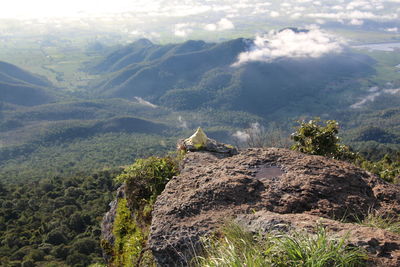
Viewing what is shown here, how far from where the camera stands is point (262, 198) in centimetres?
708

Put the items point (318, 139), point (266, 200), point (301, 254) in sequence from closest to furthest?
1. point (301, 254)
2. point (266, 200)
3. point (318, 139)

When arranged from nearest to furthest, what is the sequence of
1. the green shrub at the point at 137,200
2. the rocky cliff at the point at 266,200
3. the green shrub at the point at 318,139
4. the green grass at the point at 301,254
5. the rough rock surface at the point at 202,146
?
the green grass at the point at 301,254
the rocky cliff at the point at 266,200
the green shrub at the point at 137,200
the rough rock surface at the point at 202,146
the green shrub at the point at 318,139

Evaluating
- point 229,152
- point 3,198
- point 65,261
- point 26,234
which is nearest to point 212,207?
point 229,152

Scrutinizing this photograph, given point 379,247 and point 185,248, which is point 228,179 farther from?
point 379,247

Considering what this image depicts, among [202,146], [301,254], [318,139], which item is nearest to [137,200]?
[202,146]

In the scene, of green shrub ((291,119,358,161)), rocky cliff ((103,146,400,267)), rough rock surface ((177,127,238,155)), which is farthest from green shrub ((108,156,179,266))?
green shrub ((291,119,358,161))

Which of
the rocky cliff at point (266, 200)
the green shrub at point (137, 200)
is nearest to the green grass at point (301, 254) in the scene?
the rocky cliff at point (266, 200)

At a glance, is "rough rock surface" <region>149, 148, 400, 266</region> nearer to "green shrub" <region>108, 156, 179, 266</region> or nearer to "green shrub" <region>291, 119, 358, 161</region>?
"green shrub" <region>108, 156, 179, 266</region>

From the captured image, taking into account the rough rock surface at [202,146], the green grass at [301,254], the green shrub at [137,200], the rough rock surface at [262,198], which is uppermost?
the green grass at [301,254]

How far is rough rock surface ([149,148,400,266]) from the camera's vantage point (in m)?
6.16

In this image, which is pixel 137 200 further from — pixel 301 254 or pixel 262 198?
pixel 301 254

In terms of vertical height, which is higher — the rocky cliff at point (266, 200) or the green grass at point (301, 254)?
the green grass at point (301, 254)

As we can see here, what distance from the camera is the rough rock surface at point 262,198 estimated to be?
616cm

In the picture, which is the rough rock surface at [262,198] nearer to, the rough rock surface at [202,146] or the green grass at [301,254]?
the green grass at [301,254]
